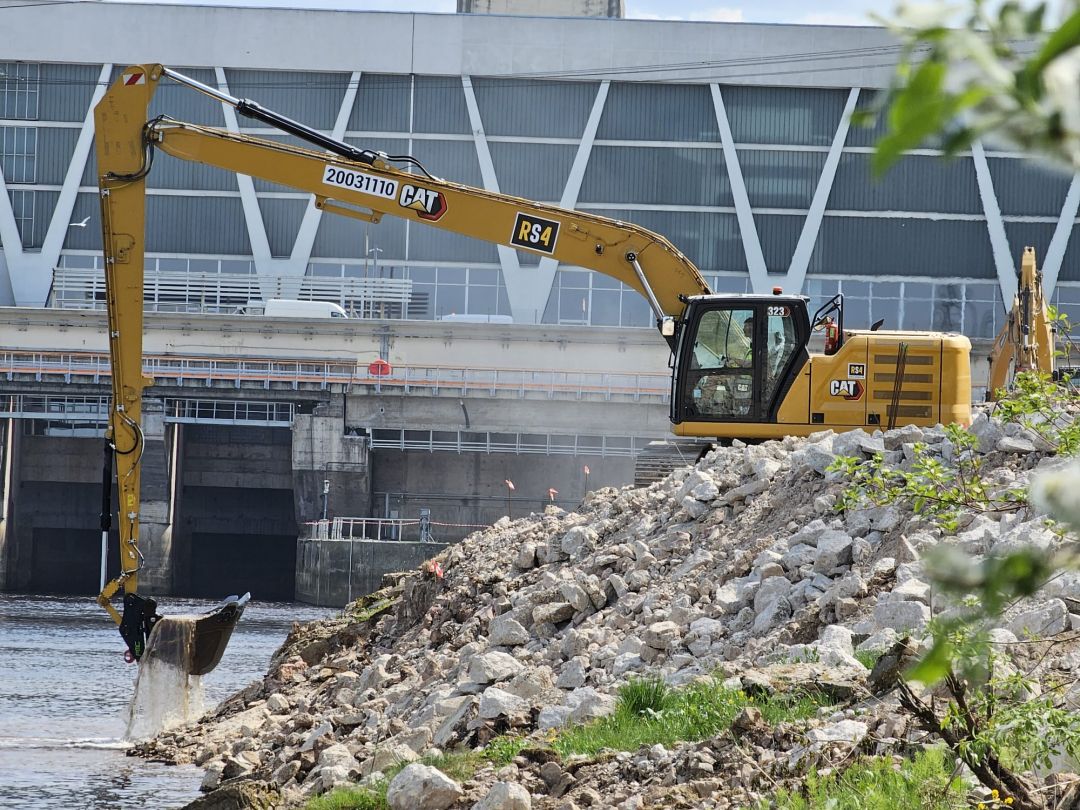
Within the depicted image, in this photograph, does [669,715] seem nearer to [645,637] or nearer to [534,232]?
[645,637]

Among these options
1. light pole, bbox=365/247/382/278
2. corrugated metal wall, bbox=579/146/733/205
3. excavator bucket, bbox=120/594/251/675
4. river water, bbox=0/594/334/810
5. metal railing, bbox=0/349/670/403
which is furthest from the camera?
corrugated metal wall, bbox=579/146/733/205

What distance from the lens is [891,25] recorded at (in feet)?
5.30

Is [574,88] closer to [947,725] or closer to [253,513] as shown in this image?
[253,513]

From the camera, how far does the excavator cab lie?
747 inches

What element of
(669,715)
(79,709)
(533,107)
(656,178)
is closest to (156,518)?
(533,107)

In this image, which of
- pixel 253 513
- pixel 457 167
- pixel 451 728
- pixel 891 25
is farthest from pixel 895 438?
pixel 457 167

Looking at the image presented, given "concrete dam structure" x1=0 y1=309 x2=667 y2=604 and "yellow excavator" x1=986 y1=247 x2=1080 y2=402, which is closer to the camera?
"yellow excavator" x1=986 y1=247 x2=1080 y2=402

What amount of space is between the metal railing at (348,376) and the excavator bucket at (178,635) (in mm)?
37380

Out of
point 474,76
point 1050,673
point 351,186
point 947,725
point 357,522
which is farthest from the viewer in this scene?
point 474,76

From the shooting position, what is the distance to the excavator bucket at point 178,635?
16.8m

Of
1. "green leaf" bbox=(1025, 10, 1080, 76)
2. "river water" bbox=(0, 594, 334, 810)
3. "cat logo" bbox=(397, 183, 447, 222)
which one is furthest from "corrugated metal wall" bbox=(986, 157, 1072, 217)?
"green leaf" bbox=(1025, 10, 1080, 76)

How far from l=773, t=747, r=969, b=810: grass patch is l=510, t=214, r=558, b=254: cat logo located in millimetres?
12757

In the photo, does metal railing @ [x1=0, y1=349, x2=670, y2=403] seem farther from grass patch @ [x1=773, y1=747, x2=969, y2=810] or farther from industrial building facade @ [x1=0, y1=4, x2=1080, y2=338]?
grass patch @ [x1=773, y1=747, x2=969, y2=810]

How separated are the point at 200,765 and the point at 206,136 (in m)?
7.96
